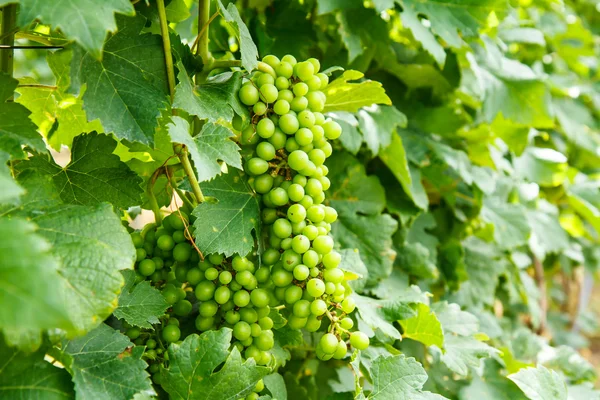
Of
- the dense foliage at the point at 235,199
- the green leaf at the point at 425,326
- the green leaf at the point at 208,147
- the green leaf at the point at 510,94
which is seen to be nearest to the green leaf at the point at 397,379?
the dense foliage at the point at 235,199

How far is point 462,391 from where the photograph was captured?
1.29 meters

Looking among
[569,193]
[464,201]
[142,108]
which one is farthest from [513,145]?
[142,108]

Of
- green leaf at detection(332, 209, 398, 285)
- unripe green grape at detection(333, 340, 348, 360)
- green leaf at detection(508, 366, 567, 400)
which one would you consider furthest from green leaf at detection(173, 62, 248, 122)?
green leaf at detection(508, 366, 567, 400)

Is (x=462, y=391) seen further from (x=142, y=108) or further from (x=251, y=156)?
(x=142, y=108)

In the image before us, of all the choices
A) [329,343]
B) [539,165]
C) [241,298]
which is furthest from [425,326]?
[539,165]

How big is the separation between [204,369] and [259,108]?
373 millimetres

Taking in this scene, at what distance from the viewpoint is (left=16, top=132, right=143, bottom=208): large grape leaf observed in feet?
2.47

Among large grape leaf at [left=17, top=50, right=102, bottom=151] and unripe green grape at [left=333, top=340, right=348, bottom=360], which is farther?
large grape leaf at [left=17, top=50, right=102, bottom=151]

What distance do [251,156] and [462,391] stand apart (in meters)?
0.87

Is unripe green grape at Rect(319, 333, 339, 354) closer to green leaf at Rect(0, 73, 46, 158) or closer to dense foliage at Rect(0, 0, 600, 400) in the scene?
dense foliage at Rect(0, 0, 600, 400)

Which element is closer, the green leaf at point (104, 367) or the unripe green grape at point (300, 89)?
the green leaf at point (104, 367)

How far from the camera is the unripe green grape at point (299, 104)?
77 cm

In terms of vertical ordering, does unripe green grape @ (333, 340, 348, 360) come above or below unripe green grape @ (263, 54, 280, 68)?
below

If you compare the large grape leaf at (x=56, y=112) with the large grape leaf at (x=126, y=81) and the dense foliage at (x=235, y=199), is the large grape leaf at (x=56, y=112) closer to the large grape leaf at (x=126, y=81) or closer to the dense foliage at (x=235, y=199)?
the dense foliage at (x=235, y=199)
